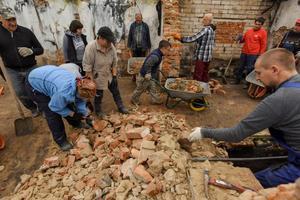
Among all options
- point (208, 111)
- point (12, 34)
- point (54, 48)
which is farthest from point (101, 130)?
point (54, 48)

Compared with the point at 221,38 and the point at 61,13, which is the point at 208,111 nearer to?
the point at 221,38

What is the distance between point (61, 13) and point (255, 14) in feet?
20.1

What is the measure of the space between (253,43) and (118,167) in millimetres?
5519

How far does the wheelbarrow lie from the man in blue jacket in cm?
210

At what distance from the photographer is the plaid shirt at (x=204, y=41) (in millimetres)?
5637

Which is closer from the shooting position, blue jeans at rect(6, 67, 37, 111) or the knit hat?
the knit hat

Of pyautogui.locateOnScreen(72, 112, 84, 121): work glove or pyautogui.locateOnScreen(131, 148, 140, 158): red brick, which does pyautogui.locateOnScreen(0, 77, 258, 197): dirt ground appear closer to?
pyautogui.locateOnScreen(72, 112, 84, 121): work glove

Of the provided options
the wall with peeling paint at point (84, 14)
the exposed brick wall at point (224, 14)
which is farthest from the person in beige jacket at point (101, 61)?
the exposed brick wall at point (224, 14)

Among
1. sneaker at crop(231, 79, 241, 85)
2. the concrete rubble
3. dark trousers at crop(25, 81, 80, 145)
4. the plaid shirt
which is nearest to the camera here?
the concrete rubble

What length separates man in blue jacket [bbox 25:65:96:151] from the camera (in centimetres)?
321

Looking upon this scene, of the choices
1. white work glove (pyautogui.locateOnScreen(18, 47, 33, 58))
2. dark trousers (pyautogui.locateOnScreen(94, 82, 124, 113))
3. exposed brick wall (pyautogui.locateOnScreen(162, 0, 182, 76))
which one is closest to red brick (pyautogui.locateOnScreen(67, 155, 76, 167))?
dark trousers (pyautogui.locateOnScreen(94, 82, 124, 113))

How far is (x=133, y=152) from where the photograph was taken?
118 inches

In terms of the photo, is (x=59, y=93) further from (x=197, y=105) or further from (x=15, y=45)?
(x=197, y=105)

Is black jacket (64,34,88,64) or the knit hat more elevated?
the knit hat
